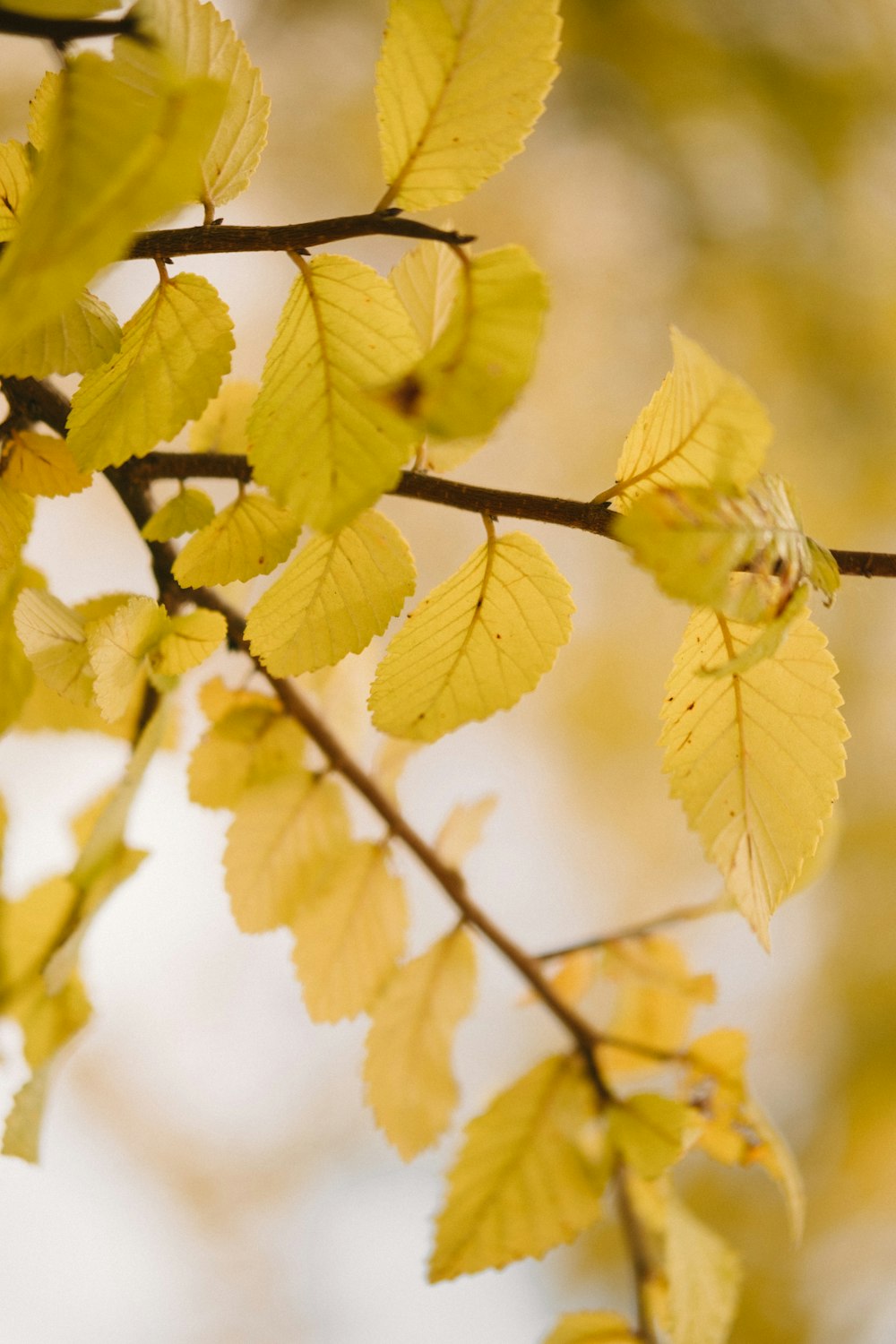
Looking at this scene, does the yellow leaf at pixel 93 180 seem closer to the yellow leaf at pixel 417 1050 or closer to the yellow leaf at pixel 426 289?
the yellow leaf at pixel 426 289

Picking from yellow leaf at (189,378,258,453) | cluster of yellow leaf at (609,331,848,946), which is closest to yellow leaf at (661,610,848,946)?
cluster of yellow leaf at (609,331,848,946)

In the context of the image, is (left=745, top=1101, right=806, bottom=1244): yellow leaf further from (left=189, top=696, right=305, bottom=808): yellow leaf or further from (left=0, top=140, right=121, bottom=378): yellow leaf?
(left=0, top=140, right=121, bottom=378): yellow leaf

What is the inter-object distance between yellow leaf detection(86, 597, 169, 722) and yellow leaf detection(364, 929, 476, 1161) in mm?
205

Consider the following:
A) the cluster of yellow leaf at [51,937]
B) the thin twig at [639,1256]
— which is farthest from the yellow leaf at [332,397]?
the thin twig at [639,1256]

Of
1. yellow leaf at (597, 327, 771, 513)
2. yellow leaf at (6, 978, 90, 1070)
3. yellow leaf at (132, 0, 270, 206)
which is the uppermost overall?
yellow leaf at (132, 0, 270, 206)

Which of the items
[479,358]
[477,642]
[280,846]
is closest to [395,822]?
[280,846]

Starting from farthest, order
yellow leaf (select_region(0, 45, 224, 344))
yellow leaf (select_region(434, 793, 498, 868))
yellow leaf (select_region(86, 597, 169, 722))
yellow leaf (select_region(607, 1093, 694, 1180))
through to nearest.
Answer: yellow leaf (select_region(434, 793, 498, 868))
yellow leaf (select_region(607, 1093, 694, 1180))
yellow leaf (select_region(86, 597, 169, 722))
yellow leaf (select_region(0, 45, 224, 344))

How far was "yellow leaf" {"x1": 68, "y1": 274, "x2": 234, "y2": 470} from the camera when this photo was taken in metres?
0.25

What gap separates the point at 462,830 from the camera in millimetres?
479

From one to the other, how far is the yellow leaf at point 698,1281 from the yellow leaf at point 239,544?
33 centimetres

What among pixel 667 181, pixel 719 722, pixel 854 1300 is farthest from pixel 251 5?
pixel 854 1300

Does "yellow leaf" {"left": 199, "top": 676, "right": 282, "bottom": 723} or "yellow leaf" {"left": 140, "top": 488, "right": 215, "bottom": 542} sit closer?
"yellow leaf" {"left": 140, "top": 488, "right": 215, "bottom": 542}

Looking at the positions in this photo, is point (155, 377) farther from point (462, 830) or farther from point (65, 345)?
point (462, 830)

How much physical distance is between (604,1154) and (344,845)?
0.57 feet
